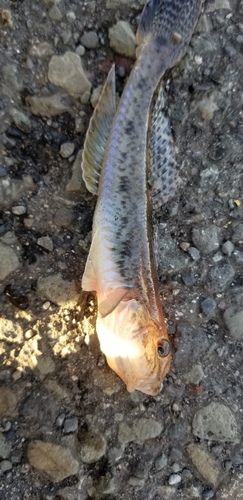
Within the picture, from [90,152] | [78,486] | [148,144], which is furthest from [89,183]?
[78,486]

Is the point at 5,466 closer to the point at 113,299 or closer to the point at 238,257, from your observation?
the point at 113,299

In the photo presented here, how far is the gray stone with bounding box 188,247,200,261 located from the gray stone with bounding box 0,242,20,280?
1.72 metres

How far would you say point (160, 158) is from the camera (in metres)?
4.15

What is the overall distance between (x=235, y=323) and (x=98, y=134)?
231 cm

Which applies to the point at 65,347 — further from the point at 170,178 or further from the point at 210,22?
the point at 210,22

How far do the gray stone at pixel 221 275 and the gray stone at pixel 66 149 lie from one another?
1.84 meters

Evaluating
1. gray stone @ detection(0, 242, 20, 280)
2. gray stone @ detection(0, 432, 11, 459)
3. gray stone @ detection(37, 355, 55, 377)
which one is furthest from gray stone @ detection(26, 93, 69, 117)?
gray stone @ detection(0, 432, 11, 459)

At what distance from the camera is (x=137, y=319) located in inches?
146

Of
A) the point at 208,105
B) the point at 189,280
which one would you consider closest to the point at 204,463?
the point at 189,280

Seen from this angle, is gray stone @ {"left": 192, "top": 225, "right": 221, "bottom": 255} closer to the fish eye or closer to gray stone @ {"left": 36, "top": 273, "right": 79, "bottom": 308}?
the fish eye

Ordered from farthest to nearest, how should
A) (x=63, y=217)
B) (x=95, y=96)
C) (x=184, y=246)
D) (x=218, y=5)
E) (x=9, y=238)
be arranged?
(x=218, y=5), (x=184, y=246), (x=95, y=96), (x=63, y=217), (x=9, y=238)

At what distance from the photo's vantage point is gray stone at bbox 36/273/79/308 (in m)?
3.91

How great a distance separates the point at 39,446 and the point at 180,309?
180cm

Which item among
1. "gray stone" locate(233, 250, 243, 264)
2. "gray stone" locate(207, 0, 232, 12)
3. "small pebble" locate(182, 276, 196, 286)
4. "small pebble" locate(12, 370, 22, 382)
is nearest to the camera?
"small pebble" locate(12, 370, 22, 382)
